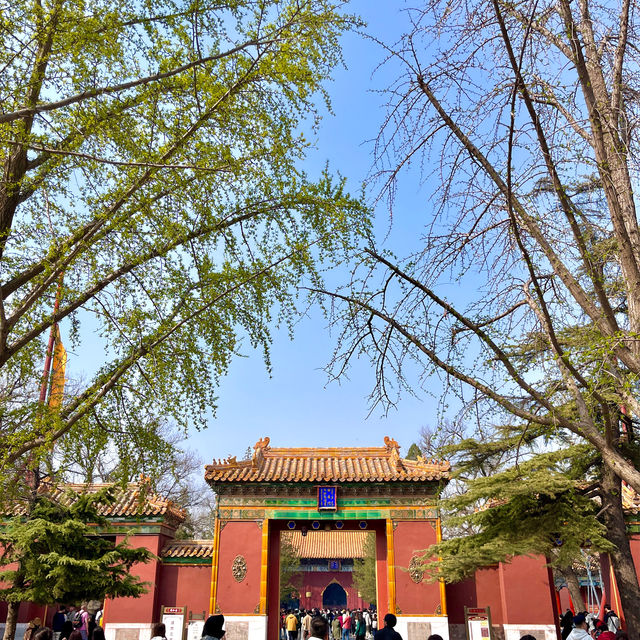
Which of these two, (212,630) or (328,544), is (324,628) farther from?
(328,544)

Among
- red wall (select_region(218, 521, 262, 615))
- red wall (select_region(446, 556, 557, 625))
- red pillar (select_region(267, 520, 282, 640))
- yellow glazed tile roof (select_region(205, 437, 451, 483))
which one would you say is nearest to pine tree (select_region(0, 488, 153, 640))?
red wall (select_region(218, 521, 262, 615))

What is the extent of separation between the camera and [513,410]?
215 inches

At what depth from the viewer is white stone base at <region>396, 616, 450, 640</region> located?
14.9 metres

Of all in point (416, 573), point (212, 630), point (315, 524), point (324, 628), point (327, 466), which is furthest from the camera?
point (327, 466)

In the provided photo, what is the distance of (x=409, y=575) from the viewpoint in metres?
15.4

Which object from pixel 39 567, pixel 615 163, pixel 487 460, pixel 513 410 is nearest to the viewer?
pixel 513 410

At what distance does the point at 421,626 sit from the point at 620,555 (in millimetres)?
6988

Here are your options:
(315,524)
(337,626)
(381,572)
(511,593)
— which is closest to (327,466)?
(315,524)

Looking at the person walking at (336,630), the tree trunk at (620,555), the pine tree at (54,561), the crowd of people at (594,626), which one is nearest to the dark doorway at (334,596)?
the person walking at (336,630)

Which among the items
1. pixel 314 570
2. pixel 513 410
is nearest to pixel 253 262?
pixel 513 410

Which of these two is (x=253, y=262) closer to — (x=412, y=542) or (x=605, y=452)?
(x=605, y=452)

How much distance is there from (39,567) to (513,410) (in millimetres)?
10076

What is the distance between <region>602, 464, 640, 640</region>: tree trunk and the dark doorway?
2465 centimetres

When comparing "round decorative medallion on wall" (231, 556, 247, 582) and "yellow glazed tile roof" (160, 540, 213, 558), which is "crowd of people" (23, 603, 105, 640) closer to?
"yellow glazed tile roof" (160, 540, 213, 558)
